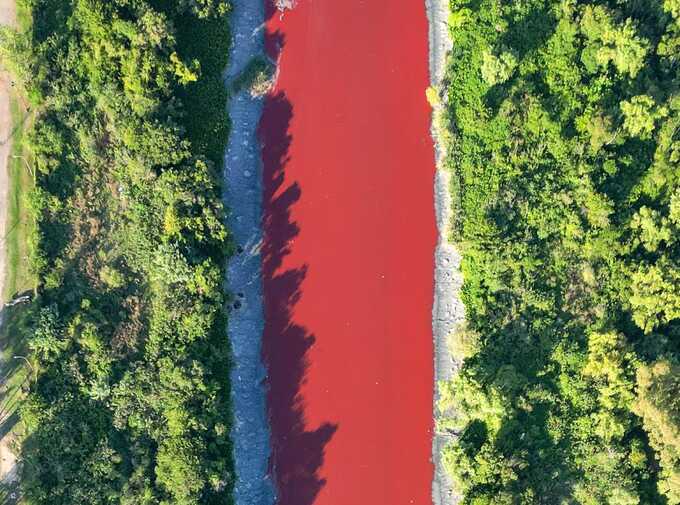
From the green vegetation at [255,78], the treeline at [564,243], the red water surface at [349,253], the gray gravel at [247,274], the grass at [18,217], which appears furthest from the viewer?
the green vegetation at [255,78]

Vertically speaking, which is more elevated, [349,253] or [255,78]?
[255,78]

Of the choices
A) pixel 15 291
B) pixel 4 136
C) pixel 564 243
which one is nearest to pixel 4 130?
pixel 4 136

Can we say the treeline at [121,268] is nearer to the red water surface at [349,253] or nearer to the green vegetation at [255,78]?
the green vegetation at [255,78]

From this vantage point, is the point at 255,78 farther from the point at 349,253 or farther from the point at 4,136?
the point at 4,136

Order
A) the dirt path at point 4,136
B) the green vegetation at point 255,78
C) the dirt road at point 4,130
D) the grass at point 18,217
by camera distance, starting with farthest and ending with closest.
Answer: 1. the green vegetation at point 255,78
2. the dirt road at point 4,130
3. the dirt path at point 4,136
4. the grass at point 18,217

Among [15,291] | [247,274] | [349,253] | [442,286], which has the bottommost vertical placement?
[15,291]

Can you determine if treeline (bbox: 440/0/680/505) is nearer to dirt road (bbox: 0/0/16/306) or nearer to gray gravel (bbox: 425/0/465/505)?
gray gravel (bbox: 425/0/465/505)

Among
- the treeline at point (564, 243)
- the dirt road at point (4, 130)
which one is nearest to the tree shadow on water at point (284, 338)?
the treeline at point (564, 243)
